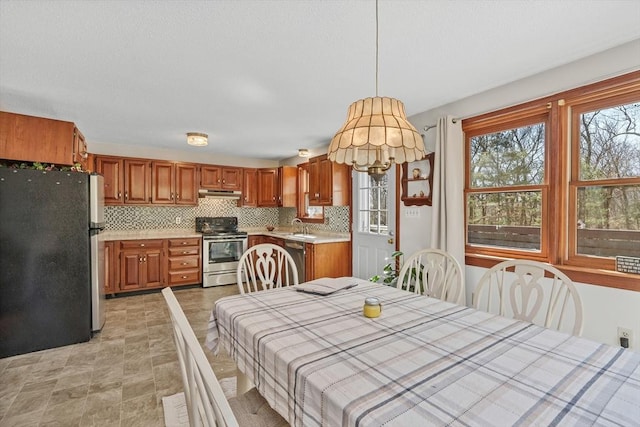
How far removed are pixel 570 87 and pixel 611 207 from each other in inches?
35.5

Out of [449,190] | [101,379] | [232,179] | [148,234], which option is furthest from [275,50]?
[148,234]

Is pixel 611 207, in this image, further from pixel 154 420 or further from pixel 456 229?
pixel 154 420

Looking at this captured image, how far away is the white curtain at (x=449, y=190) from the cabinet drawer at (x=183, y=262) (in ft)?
12.2

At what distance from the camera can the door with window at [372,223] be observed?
3701 millimetres

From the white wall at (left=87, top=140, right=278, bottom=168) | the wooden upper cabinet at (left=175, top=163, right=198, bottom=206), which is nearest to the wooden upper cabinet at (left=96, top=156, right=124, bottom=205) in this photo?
the white wall at (left=87, top=140, right=278, bottom=168)

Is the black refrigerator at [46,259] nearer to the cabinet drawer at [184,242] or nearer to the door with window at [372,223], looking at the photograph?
the cabinet drawer at [184,242]

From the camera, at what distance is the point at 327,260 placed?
4.16 metres

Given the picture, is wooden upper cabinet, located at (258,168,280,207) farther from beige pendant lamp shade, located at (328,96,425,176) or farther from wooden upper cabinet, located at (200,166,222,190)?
beige pendant lamp shade, located at (328,96,425,176)

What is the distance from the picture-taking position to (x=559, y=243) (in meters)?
2.29

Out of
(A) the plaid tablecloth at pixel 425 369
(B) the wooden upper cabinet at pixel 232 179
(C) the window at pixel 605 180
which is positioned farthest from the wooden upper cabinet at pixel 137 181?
(C) the window at pixel 605 180

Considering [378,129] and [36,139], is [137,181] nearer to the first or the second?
[36,139]

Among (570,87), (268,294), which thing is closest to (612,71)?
(570,87)

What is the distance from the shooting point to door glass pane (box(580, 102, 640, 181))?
203 cm

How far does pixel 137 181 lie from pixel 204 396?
4.94 metres
